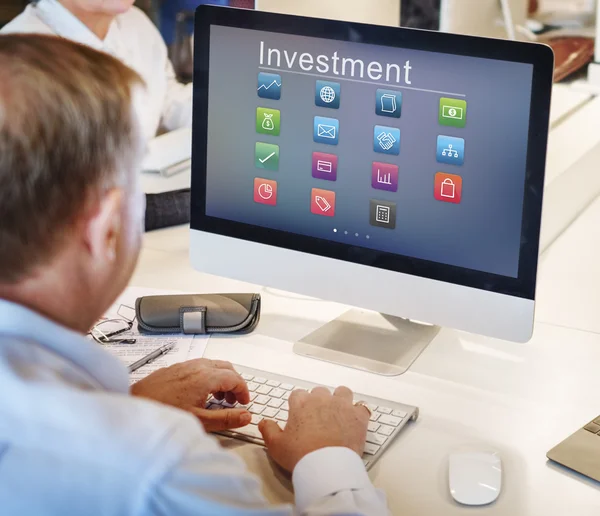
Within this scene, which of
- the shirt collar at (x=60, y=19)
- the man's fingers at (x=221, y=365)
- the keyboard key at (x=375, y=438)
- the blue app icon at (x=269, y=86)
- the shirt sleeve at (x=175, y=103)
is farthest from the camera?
the shirt sleeve at (x=175, y=103)

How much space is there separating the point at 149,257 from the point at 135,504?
1.15m

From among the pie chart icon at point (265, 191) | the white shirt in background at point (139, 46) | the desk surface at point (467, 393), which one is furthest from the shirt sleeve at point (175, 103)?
the pie chart icon at point (265, 191)

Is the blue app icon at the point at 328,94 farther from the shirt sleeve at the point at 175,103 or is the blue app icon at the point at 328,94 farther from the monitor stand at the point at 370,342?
the shirt sleeve at the point at 175,103

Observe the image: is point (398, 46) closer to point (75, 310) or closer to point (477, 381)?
point (477, 381)

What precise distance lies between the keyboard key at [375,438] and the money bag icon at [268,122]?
1.62ft

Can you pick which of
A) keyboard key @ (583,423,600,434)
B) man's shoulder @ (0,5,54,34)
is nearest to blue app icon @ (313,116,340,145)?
keyboard key @ (583,423,600,434)

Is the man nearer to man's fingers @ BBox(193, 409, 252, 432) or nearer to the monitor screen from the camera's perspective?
man's fingers @ BBox(193, 409, 252, 432)

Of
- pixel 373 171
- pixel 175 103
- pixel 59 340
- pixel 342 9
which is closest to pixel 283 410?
pixel 373 171

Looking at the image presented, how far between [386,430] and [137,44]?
3.53 feet

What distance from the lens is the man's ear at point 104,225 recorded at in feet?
2.73

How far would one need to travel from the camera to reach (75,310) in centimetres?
86

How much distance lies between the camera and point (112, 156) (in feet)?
2.75

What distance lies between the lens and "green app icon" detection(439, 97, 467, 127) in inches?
49.6

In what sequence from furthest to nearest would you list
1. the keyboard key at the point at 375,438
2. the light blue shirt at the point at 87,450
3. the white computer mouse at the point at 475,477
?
1. the keyboard key at the point at 375,438
2. the white computer mouse at the point at 475,477
3. the light blue shirt at the point at 87,450
